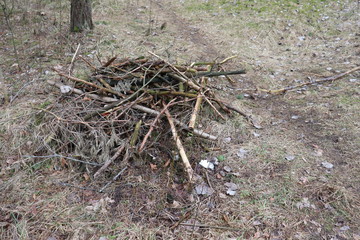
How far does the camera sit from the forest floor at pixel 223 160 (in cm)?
247

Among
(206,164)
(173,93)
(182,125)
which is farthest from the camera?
(173,93)

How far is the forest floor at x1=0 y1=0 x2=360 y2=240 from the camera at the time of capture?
2467mm

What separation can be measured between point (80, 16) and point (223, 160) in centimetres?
470

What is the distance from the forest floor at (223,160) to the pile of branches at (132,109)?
0.27 metres

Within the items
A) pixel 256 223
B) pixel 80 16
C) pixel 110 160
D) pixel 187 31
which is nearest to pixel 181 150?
pixel 110 160

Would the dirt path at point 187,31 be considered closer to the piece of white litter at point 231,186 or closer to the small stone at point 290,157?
the small stone at point 290,157

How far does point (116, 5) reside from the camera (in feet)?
27.9

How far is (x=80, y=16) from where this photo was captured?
5.81 metres

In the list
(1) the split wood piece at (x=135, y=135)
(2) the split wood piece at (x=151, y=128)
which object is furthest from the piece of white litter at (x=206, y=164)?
(1) the split wood piece at (x=135, y=135)

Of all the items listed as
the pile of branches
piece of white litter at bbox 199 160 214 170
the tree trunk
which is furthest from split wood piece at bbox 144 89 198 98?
the tree trunk

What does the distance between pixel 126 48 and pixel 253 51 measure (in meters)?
2.98

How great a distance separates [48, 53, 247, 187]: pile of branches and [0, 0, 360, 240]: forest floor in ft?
0.88

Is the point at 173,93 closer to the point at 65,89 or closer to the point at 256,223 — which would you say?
the point at 65,89

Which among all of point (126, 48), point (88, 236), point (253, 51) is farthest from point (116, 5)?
point (88, 236)
